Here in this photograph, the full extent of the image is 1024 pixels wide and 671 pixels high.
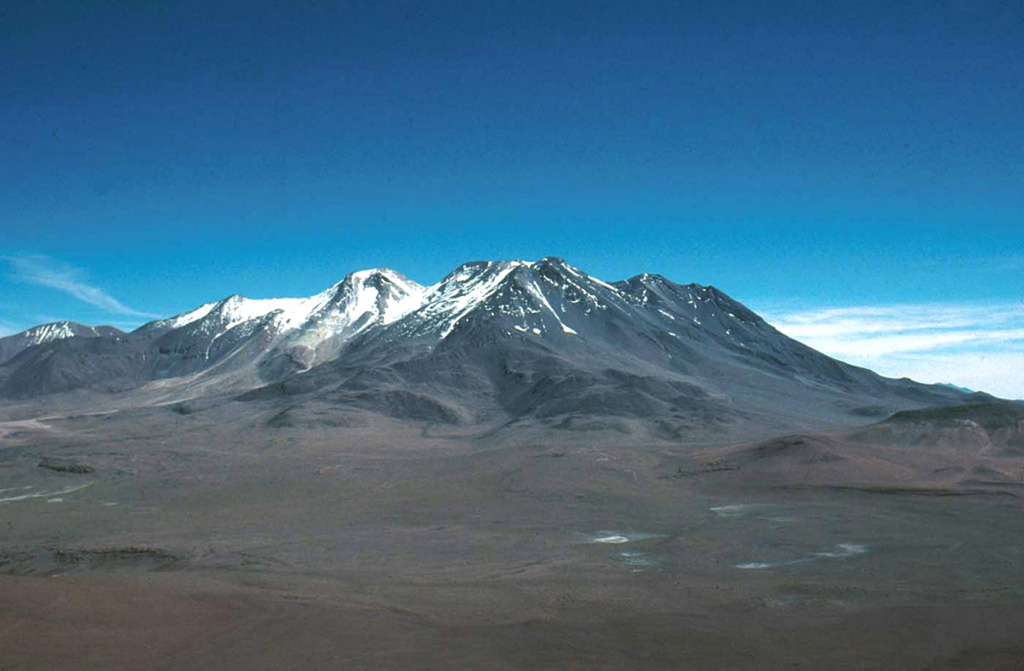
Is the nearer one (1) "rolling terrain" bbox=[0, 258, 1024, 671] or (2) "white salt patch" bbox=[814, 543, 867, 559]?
(1) "rolling terrain" bbox=[0, 258, 1024, 671]

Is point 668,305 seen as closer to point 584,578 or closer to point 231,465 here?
point 231,465

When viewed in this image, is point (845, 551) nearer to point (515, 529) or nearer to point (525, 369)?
point (515, 529)

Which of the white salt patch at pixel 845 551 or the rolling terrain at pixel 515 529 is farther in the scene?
the white salt patch at pixel 845 551

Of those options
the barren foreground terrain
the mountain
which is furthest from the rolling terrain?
the mountain

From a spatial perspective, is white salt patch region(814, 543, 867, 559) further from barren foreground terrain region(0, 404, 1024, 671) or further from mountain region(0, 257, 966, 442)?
mountain region(0, 257, 966, 442)

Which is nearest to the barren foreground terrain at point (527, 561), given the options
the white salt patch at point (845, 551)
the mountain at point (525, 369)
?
the white salt patch at point (845, 551)

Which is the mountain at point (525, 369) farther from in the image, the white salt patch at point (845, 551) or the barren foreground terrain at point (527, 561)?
the white salt patch at point (845, 551)
